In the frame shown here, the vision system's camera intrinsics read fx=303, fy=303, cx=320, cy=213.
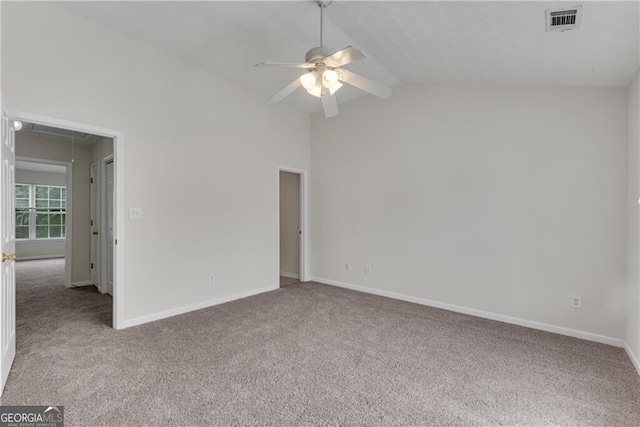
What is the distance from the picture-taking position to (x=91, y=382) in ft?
6.95

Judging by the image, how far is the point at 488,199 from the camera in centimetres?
347

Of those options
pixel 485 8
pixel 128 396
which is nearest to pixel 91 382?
pixel 128 396

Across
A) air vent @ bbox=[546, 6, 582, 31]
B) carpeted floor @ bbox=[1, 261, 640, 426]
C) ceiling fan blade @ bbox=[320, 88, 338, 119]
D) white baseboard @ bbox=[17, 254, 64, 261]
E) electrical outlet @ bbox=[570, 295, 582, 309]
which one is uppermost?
air vent @ bbox=[546, 6, 582, 31]

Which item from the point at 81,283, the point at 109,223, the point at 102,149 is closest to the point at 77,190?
the point at 102,149

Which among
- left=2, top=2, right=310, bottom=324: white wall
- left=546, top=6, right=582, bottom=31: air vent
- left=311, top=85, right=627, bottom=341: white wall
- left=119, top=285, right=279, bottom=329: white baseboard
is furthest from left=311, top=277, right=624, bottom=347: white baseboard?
left=546, top=6, right=582, bottom=31: air vent

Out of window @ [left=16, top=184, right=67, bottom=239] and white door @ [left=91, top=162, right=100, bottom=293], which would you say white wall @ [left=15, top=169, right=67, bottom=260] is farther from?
white door @ [left=91, top=162, right=100, bottom=293]

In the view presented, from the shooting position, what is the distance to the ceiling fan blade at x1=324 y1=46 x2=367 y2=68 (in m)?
2.02

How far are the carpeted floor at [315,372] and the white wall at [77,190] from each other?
173 cm

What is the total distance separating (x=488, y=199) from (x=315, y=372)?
2.67 metres

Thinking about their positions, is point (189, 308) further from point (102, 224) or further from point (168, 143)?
point (102, 224)

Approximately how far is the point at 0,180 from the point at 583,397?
4.11 meters

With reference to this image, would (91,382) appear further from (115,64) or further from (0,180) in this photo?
(115,64)

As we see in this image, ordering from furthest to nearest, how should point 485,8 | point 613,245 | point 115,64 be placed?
point 115,64, point 613,245, point 485,8

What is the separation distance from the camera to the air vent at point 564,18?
1880 mm
